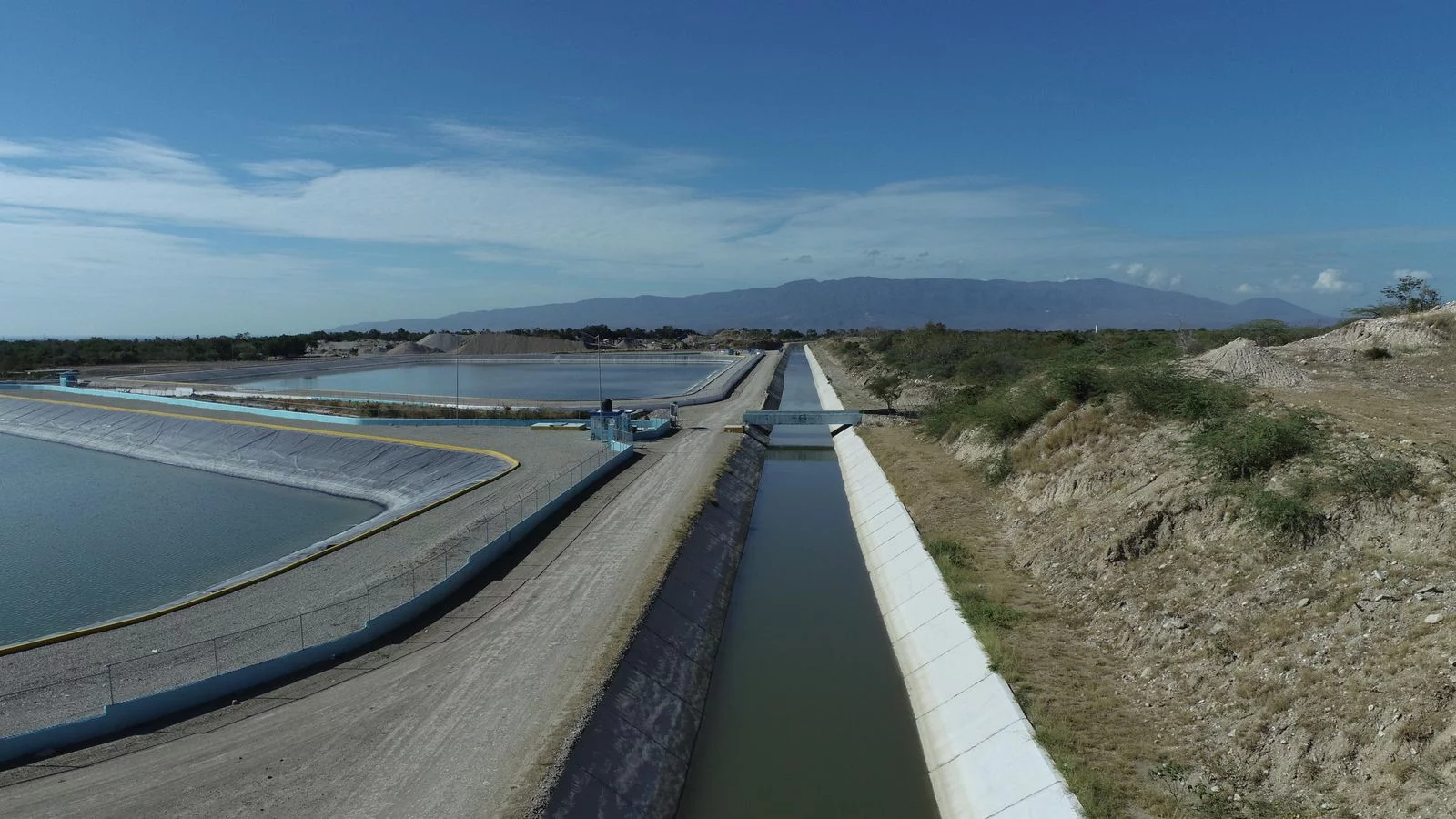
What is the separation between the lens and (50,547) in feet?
94.2

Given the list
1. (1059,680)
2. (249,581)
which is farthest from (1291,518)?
(249,581)

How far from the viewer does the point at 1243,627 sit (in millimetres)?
14422

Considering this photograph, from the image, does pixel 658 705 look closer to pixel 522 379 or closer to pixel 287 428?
pixel 287 428

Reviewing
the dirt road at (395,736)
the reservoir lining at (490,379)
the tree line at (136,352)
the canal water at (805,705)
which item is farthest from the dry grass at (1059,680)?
the tree line at (136,352)

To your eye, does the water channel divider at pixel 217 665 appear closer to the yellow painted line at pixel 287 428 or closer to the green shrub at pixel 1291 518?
the yellow painted line at pixel 287 428

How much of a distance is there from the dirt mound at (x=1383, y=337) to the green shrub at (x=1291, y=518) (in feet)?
78.6

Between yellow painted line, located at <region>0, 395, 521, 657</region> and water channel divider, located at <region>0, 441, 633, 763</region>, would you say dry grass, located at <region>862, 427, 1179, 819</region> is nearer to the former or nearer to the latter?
water channel divider, located at <region>0, 441, 633, 763</region>

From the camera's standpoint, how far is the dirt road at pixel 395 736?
11617mm

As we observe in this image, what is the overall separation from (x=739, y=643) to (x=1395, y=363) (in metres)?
29.2

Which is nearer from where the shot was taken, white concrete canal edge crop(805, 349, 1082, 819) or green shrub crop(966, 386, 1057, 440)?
white concrete canal edge crop(805, 349, 1082, 819)

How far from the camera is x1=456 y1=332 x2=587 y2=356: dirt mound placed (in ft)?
515

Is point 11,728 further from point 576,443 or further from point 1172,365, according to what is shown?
point 1172,365

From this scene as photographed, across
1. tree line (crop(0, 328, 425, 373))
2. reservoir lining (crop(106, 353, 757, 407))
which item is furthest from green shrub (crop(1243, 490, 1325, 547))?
tree line (crop(0, 328, 425, 373))

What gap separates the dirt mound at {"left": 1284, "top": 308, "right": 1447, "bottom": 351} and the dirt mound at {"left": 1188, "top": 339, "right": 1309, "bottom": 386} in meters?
6.20
